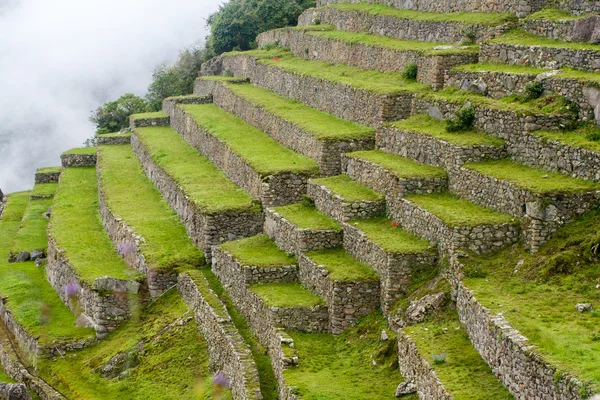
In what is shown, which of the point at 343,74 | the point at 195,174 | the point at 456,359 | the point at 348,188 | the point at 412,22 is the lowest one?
the point at 195,174

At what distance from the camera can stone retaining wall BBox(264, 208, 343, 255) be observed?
27531 mm

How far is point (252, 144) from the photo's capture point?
37.6 m

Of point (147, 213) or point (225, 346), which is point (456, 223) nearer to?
point (225, 346)

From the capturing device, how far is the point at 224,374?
1034 inches

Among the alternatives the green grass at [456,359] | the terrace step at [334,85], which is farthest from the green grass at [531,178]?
the terrace step at [334,85]

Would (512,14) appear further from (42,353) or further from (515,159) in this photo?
(42,353)

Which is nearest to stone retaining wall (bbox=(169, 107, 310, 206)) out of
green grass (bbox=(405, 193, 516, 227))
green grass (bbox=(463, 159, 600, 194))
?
green grass (bbox=(405, 193, 516, 227))

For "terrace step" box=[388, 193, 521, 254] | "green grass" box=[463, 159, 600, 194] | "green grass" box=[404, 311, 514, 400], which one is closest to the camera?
"green grass" box=[404, 311, 514, 400]

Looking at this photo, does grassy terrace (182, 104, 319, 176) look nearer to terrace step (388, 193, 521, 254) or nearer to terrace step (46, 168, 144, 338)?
terrace step (46, 168, 144, 338)

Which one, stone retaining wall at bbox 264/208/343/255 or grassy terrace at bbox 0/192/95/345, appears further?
grassy terrace at bbox 0/192/95/345

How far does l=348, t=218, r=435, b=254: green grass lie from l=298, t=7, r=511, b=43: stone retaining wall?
789 centimetres

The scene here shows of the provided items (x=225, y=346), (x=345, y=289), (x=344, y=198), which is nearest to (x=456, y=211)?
(x=345, y=289)

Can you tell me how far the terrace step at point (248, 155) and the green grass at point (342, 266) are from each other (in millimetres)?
5368

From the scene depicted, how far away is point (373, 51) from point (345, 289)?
14870 millimetres
